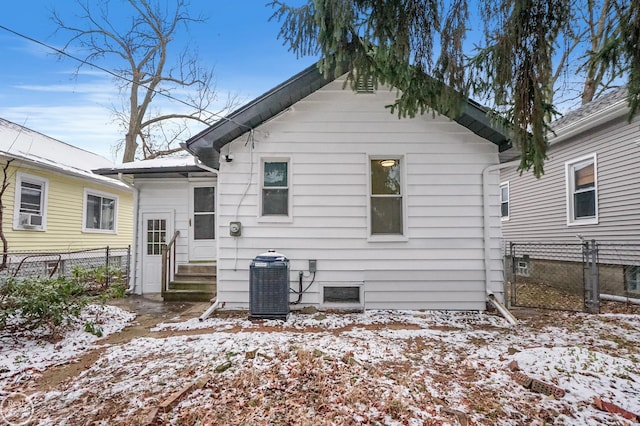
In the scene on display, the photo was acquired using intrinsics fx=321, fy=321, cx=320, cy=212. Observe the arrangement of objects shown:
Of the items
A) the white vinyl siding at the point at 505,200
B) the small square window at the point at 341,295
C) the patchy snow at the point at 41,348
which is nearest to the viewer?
the patchy snow at the point at 41,348

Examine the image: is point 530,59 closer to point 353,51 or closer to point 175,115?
point 353,51

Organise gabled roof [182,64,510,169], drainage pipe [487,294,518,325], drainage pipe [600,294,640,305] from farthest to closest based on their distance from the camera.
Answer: drainage pipe [600,294,640,305] < gabled roof [182,64,510,169] < drainage pipe [487,294,518,325]

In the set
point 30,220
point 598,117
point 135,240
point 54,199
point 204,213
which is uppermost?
point 598,117

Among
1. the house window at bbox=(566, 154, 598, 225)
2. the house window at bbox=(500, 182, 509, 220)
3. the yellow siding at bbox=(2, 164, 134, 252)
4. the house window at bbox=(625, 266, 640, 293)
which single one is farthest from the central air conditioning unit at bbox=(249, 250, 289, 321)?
the house window at bbox=(500, 182, 509, 220)

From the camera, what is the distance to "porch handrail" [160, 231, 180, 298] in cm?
683

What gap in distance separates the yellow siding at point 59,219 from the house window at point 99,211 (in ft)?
0.60

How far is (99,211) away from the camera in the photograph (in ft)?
38.6

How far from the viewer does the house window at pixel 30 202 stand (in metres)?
8.77

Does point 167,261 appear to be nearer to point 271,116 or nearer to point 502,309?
point 271,116

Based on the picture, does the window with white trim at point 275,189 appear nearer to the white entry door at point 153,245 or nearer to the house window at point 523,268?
the white entry door at point 153,245

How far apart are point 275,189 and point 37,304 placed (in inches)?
145

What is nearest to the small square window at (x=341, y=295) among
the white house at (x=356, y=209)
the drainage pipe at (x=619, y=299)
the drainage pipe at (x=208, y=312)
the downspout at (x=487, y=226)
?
the white house at (x=356, y=209)

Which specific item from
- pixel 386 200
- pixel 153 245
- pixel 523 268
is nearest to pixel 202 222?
pixel 153 245

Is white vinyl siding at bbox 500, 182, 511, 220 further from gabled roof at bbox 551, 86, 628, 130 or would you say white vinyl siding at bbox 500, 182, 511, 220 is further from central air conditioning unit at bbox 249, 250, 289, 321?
central air conditioning unit at bbox 249, 250, 289, 321
